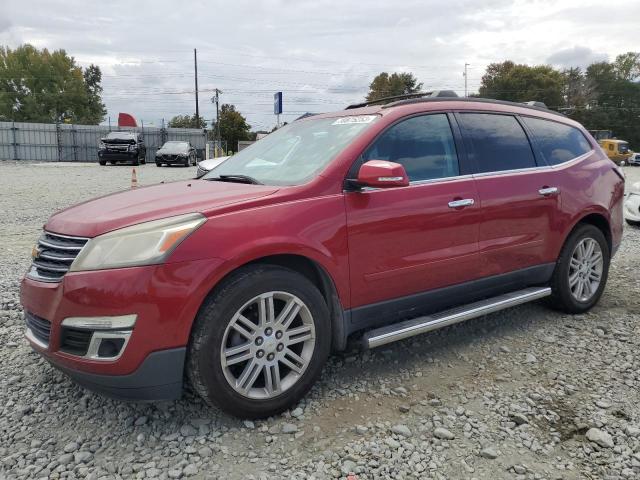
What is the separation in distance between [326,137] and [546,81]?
221 ft

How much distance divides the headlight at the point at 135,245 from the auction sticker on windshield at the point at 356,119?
1.39m

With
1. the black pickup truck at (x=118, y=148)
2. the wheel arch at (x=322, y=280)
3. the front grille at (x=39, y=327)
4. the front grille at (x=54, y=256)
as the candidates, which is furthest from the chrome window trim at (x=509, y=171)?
the black pickup truck at (x=118, y=148)

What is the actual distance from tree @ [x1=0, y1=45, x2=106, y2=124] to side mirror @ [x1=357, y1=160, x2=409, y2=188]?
69.8 m

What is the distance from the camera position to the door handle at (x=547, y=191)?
390 centimetres

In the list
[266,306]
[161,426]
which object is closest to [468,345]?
[266,306]

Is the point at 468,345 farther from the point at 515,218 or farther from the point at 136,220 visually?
the point at 136,220

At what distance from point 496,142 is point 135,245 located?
8.78 feet

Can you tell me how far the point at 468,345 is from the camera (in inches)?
146

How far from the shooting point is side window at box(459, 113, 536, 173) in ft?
12.1

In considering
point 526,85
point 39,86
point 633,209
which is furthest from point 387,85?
point 633,209

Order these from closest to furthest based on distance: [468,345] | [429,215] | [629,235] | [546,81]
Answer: [429,215]
[468,345]
[629,235]
[546,81]

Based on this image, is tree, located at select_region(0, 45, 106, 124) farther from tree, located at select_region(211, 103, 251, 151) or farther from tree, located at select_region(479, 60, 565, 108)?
tree, located at select_region(479, 60, 565, 108)

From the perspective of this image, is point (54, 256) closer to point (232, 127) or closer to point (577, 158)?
point (577, 158)

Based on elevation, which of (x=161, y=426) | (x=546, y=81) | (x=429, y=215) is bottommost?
(x=161, y=426)
